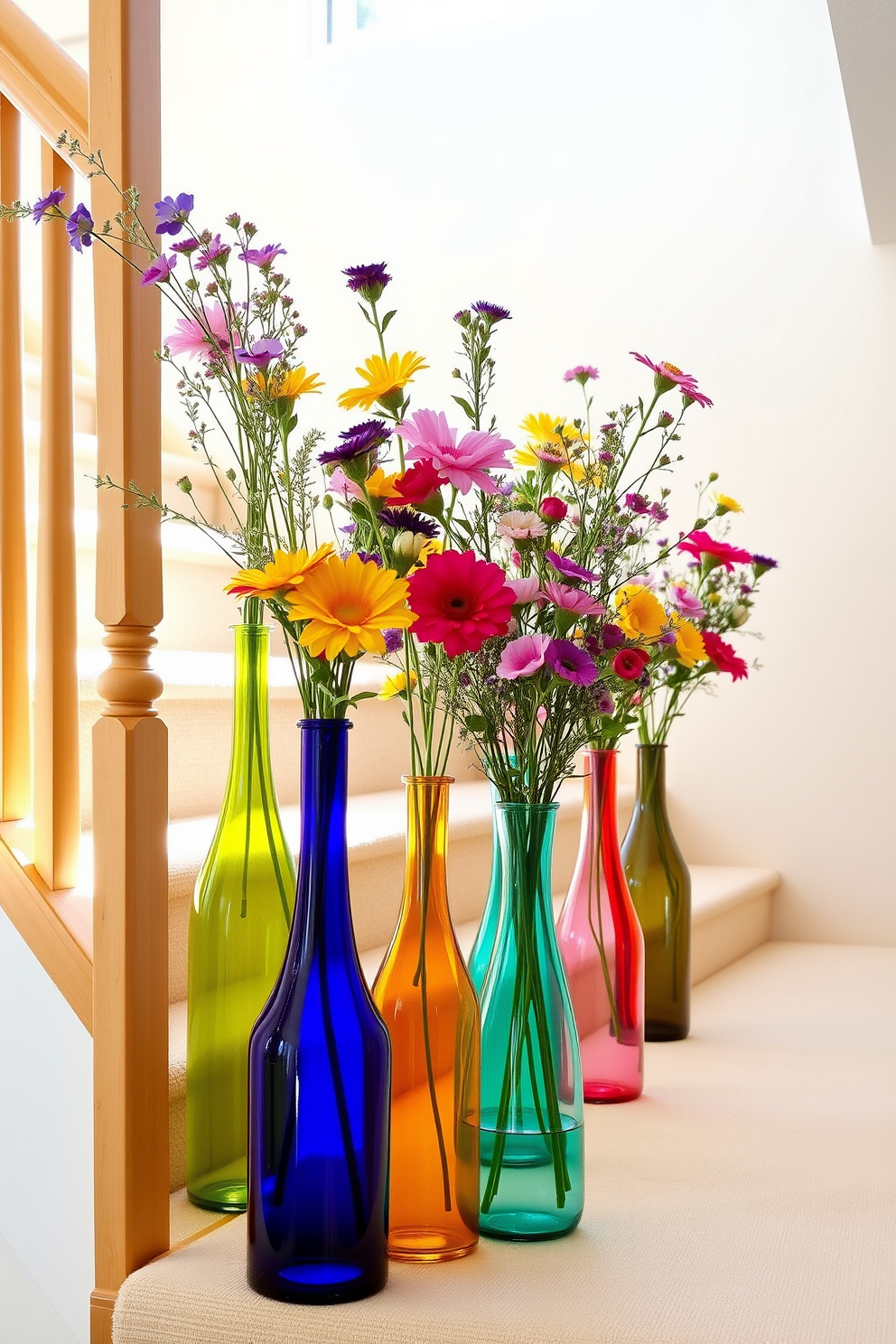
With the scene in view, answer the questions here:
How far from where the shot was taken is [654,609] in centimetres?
110

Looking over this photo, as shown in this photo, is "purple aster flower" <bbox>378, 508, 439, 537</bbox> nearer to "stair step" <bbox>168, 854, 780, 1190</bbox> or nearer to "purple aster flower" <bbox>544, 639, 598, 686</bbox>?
"purple aster flower" <bbox>544, 639, 598, 686</bbox>

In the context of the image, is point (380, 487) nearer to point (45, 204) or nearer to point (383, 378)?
point (383, 378)

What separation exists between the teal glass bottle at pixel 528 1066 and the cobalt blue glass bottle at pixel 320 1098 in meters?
0.13

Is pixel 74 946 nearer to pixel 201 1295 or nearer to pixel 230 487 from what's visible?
pixel 201 1295

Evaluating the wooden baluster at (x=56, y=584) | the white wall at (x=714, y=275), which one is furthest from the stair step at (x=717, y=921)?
the wooden baluster at (x=56, y=584)

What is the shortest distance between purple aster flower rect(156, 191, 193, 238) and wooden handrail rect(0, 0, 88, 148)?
0.27 meters

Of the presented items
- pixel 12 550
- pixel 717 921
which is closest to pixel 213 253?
pixel 12 550

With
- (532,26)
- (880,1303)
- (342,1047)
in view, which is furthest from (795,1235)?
(532,26)

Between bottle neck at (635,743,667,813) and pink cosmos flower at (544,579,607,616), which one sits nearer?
pink cosmos flower at (544,579,607,616)

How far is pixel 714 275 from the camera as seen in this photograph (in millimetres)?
2762

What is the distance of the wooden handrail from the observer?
3.71 ft

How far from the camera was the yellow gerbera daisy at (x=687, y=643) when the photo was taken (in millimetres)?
1182

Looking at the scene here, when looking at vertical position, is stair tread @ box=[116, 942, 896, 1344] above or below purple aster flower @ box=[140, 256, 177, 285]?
below

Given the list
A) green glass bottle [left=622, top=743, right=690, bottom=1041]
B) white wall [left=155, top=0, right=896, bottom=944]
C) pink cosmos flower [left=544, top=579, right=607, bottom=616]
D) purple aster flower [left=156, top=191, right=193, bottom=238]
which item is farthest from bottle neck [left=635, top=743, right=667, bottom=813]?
white wall [left=155, top=0, right=896, bottom=944]
